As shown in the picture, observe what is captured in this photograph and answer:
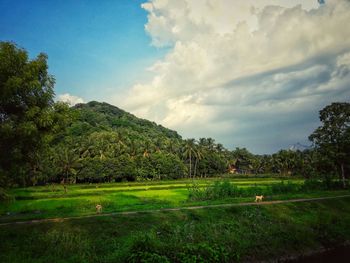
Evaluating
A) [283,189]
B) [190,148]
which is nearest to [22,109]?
[283,189]

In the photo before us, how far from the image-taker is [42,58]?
54.7 feet

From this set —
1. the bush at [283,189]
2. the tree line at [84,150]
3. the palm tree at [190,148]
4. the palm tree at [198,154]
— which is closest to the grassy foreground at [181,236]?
the tree line at [84,150]

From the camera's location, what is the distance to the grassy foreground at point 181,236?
17.7 metres

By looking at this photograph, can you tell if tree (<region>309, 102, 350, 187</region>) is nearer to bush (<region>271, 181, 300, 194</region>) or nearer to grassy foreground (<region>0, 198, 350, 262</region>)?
bush (<region>271, 181, 300, 194</region>)

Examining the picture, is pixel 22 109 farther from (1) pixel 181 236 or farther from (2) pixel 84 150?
(2) pixel 84 150

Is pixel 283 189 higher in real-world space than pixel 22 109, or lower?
lower

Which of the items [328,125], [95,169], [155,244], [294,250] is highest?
[328,125]

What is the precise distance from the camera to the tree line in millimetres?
15711

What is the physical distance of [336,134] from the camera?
4884 centimetres

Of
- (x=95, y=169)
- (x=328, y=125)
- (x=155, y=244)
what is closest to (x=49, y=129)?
(x=155, y=244)

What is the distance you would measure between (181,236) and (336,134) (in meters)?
37.8

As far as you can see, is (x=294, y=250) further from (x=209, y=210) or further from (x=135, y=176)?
(x=135, y=176)

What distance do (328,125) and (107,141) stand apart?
2564 inches

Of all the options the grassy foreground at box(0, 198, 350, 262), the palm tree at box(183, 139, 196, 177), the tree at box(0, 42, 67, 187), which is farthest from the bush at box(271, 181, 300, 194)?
the palm tree at box(183, 139, 196, 177)
